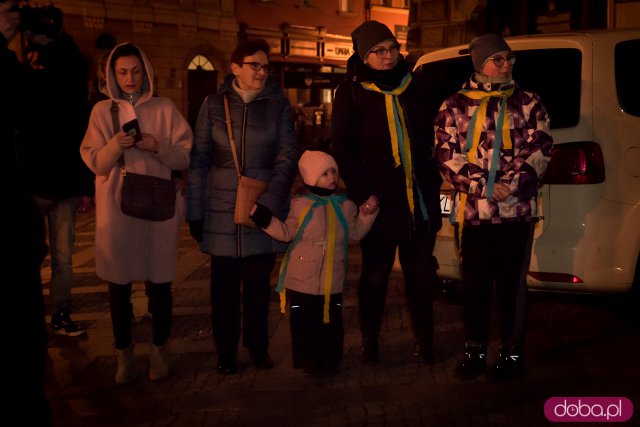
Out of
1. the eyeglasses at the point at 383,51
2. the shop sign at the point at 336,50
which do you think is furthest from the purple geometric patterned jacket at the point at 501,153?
the shop sign at the point at 336,50

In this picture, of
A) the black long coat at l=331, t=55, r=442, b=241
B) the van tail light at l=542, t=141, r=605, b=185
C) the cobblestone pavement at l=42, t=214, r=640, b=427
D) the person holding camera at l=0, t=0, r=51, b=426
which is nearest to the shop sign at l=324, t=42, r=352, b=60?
the cobblestone pavement at l=42, t=214, r=640, b=427

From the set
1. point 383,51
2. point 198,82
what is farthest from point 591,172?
point 198,82

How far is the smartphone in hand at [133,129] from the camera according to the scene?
15.3 ft

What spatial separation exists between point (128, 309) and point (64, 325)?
134cm

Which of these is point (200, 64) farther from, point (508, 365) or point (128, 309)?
point (508, 365)

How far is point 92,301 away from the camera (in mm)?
7215

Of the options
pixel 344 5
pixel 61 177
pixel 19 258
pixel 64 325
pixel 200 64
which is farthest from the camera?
pixel 344 5

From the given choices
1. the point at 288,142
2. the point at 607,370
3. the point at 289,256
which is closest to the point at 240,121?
the point at 288,142

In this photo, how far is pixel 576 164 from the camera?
5.31 meters

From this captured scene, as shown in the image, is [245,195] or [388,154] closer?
[245,195]

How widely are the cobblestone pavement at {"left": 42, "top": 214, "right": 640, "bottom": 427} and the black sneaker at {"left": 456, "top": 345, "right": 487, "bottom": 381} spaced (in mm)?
55

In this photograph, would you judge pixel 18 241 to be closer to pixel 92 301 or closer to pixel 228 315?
pixel 228 315

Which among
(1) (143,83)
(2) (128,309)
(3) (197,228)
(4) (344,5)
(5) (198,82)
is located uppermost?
(4) (344,5)

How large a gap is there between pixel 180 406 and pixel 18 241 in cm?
191
